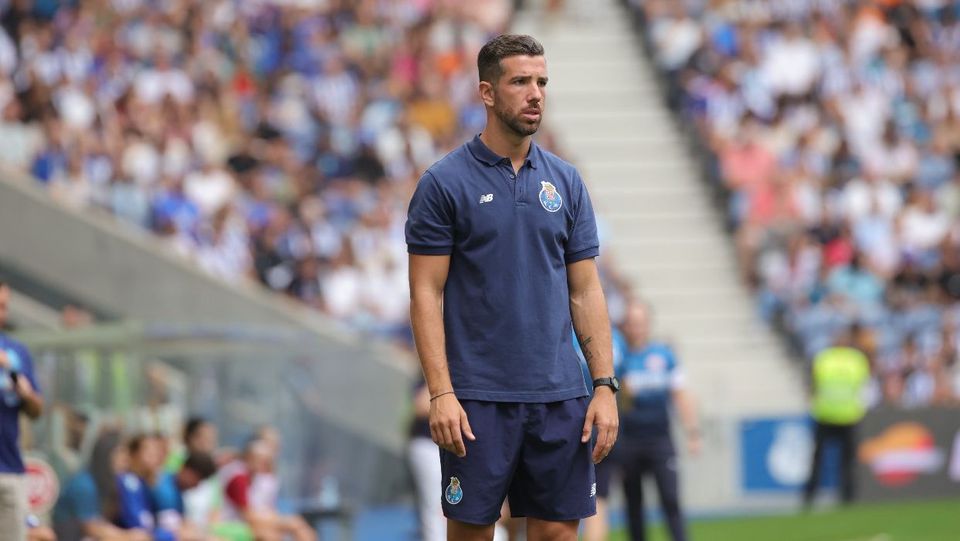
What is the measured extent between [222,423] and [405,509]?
427 centimetres

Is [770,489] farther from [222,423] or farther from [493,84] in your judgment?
[493,84]

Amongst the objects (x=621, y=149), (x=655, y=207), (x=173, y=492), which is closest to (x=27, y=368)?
(x=173, y=492)

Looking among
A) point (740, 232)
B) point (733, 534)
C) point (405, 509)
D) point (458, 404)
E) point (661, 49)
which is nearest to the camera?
point (458, 404)

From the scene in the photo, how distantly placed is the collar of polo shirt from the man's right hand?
820 millimetres

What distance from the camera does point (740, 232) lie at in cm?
2464

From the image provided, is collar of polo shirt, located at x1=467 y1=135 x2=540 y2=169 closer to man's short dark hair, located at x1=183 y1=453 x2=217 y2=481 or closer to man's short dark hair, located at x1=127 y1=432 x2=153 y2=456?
man's short dark hair, located at x1=127 y1=432 x2=153 y2=456

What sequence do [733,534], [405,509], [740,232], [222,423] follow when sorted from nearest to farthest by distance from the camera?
[222,423] → [733,534] → [405,509] → [740,232]

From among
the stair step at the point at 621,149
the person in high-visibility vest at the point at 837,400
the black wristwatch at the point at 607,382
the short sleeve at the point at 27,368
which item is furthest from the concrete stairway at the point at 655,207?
the black wristwatch at the point at 607,382

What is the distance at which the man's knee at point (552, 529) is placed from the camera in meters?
6.39

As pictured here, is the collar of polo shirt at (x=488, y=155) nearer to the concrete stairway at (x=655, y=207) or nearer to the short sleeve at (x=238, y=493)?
the short sleeve at (x=238, y=493)

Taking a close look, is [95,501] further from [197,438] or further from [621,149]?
[621,149]

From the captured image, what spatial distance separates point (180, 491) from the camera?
12852 millimetres

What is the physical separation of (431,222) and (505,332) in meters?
0.45

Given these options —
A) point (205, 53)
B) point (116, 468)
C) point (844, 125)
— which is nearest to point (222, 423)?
point (116, 468)
